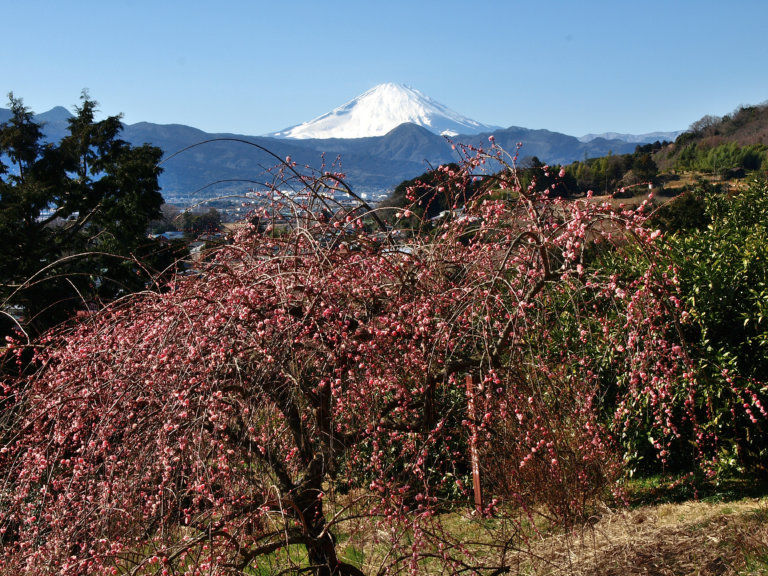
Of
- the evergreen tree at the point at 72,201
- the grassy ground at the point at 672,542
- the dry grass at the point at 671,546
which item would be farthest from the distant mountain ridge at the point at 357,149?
the dry grass at the point at 671,546

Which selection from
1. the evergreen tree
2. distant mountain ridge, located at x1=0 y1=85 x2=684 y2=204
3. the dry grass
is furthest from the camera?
distant mountain ridge, located at x1=0 y1=85 x2=684 y2=204

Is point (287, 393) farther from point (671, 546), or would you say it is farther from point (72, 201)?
point (72, 201)

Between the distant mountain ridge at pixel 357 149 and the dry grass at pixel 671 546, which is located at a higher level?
the distant mountain ridge at pixel 357 149

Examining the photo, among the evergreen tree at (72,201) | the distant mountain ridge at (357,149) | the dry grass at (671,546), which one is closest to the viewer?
the dry grass at (671,546)

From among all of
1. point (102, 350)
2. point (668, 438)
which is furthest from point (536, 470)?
point (102, 350)

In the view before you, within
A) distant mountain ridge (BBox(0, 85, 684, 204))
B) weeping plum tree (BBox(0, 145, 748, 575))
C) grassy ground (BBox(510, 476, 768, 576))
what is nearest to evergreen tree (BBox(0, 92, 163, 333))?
weeping plum tree (BBox(0, 145, 748, 575))

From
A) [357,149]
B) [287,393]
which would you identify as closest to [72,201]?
[287,393]

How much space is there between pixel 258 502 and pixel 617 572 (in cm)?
220

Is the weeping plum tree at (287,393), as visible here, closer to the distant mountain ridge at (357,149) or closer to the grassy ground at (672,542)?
the grassy ground at (672,542)

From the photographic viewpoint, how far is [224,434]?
8.17ft

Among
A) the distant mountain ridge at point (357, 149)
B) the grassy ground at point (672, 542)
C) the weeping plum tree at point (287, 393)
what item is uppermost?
the distant mountain ridge at point (357, 149)

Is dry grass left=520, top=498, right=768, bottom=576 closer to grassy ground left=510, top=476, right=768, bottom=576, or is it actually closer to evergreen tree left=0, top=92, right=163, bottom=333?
grassy ground left=510, top=476, right=768, bottom=576

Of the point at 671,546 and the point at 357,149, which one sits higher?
the point at 357,149

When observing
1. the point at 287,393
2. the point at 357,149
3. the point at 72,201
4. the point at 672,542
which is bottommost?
the point at 672,542
